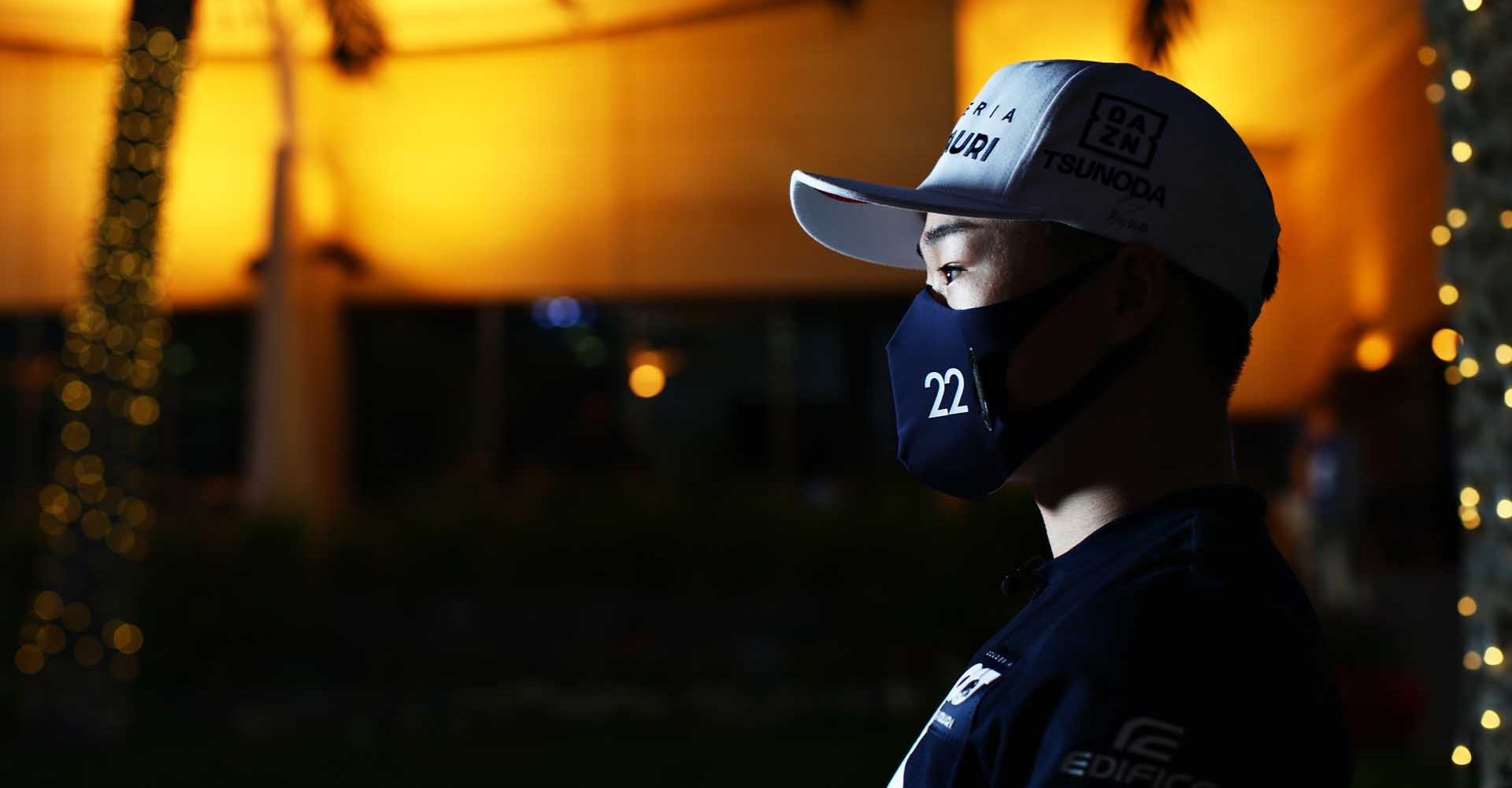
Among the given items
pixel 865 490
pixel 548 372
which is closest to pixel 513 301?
pixel 548 372

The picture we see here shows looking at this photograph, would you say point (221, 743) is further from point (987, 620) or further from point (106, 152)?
point (987, 620)

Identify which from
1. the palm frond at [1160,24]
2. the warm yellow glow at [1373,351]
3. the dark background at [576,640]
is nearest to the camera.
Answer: the palm frond at [1160,24]

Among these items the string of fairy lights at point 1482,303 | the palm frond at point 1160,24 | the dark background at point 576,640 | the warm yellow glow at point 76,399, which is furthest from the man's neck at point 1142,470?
the warm yellow glow at point 76,399

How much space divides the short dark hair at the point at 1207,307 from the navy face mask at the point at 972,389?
0.7 inches

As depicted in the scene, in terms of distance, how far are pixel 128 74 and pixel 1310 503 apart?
1443 cm

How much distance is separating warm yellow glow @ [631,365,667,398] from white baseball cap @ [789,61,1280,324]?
16064 millimetres

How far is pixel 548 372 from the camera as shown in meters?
17.8

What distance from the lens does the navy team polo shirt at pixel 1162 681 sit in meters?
1.15

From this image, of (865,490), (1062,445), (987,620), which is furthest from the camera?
(865,490)

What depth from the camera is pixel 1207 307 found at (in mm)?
1471

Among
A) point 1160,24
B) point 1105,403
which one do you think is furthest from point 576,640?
point 1105,403

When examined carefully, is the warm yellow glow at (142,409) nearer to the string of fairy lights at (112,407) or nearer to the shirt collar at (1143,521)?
the string of fairy lights at (112,407)

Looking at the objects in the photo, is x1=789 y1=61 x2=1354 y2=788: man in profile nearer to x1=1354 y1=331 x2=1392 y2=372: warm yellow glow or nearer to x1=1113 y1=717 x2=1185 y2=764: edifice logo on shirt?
x1=1113 y1=717 x2=1185 y2=764: edifice logo on shirt

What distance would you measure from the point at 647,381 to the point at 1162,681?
1650 cm
